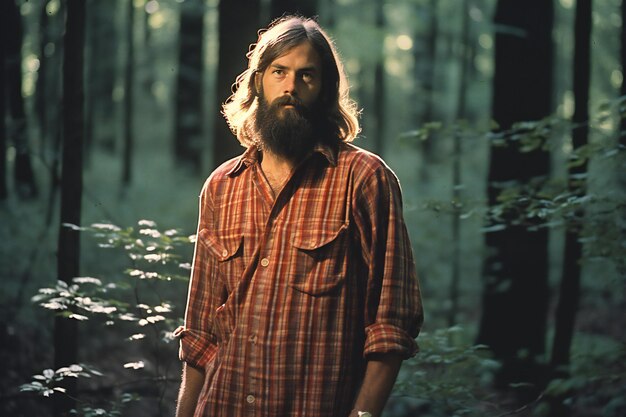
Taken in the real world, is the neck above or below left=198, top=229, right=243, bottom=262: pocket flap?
above

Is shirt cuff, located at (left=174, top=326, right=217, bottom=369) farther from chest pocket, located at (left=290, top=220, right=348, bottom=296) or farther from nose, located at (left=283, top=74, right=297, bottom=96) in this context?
nose, located at (left=283, top=74, right=297, bottom=96)

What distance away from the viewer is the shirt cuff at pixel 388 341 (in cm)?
285

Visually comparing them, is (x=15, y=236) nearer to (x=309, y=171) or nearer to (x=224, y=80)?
(x=224, y=80)

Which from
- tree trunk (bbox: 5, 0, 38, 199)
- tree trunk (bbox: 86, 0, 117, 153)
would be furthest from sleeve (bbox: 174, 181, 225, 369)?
tree trunk (bbox: 86, 0, 117, 153)

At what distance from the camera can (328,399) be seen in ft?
9.60

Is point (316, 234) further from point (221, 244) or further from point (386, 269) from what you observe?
point (221, 244)

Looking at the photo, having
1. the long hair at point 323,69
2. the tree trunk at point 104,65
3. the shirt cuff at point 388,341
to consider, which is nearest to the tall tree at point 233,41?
the long hair at point 323,69

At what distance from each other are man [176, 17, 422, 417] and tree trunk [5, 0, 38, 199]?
1279 cm

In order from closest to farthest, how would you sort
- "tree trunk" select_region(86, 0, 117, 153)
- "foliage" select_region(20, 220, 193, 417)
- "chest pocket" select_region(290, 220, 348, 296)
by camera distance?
1. "chest pocket" select_region(290, 220, 348, 296)
2. "foliage" select_region(20, 220, 193, 417)
3. "tree trunk" select_region(86, 0, 117, 153)

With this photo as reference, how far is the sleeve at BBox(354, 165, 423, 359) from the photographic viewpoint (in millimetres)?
2904

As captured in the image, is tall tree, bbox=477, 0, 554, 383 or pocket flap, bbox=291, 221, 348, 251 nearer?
pocket flap, bbox=291, 221, 348, 251

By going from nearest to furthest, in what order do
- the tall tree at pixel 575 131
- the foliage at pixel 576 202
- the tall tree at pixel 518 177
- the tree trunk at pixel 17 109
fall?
1. the foliage at pixel 576 202
2. the tall tree at pixel 575 131
3. the tall tree at pixel 518 177
4. the tree trunk at pixel 17 109

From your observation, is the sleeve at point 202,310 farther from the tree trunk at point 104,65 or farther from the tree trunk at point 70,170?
the tree trunk at point 104,65

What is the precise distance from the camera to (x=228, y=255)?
3213 mm
